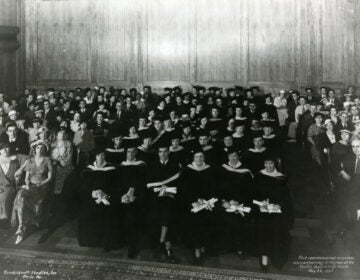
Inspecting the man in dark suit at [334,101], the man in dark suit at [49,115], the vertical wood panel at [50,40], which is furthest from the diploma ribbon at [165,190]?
the vertical wood panel at [50,40]

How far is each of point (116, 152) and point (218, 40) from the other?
648 cm

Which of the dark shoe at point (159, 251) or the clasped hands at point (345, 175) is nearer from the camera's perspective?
the dark shoe at point (159, 251)

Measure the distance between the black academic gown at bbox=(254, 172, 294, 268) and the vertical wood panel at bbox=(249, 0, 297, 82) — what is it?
23.7 feet

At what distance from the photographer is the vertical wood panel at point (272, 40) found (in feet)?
35.8

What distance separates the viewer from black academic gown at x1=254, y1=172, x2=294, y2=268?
4168mm

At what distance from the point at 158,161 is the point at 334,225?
2.45 metres

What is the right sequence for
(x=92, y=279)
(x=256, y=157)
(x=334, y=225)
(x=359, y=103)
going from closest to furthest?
(x=92, y=279)
(x=334, y=225)
(x=256, y=157)
(x=359, y=103)

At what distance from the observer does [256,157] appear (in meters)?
5.90

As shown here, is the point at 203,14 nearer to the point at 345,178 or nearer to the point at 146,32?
the point at 146,32

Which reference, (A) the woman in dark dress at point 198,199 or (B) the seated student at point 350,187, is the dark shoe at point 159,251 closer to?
(A) the woman in dark dress at point 198,199

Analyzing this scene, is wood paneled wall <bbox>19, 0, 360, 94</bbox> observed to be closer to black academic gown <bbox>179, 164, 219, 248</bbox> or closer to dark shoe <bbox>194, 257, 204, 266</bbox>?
black academic gown <bbox>179, 164, 219, 248</bbox>

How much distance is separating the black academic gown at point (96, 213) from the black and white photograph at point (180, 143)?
17 mm

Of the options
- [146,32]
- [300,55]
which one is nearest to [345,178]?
[300,55]

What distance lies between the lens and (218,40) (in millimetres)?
11453
